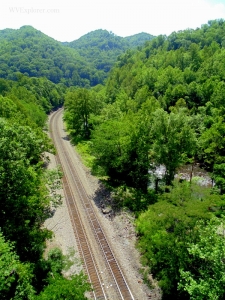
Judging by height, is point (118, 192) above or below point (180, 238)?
below

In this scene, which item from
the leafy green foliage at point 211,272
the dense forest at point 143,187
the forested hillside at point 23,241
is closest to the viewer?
the leafy green foliage at point 211,272

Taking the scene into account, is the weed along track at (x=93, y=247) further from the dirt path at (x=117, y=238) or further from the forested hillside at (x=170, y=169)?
the forested hillside at (x=170, y=169)

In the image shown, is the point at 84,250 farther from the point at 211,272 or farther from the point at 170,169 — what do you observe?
the point at 170,169

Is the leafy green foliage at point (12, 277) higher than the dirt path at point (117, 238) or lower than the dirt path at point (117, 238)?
higher

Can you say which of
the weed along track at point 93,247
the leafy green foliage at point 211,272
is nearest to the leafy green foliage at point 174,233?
the leafy green foliage at point 211,272

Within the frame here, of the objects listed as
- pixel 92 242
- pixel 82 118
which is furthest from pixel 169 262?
pixel 82 118

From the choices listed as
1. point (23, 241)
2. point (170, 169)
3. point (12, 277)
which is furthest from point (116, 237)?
point (12, 277)

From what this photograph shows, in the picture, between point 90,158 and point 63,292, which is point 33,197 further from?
point 90,158
